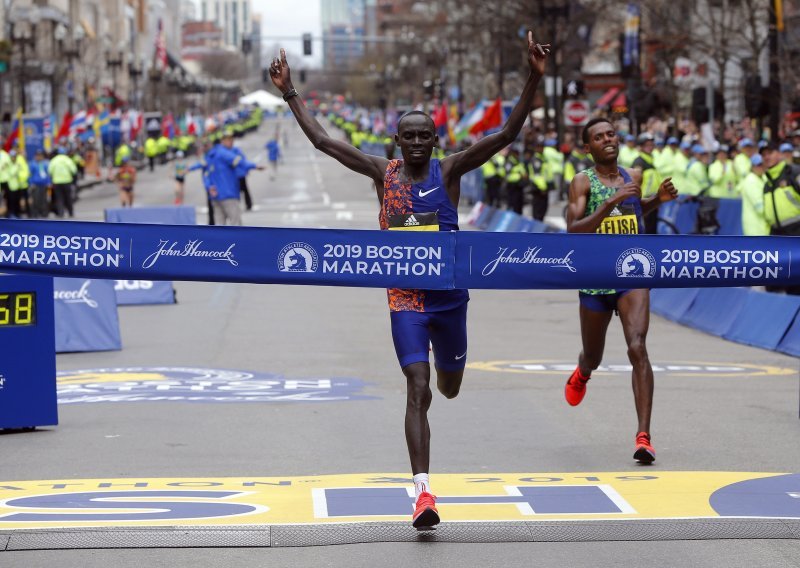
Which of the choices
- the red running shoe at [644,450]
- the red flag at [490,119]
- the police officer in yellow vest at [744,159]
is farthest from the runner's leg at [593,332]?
the red flag at [490,119]

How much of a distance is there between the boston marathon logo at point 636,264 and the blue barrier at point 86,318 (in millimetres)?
8235

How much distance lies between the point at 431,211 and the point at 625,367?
21.6ft

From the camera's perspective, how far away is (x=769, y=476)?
8.34 metres

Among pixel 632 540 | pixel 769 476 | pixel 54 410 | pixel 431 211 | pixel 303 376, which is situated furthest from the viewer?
pixel 303 376

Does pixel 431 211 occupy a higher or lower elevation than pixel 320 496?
higher

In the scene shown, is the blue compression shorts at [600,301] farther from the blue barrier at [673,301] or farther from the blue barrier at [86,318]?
the blue barrier at [673,301]

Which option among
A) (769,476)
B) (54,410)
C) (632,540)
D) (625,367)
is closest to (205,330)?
(625,367)

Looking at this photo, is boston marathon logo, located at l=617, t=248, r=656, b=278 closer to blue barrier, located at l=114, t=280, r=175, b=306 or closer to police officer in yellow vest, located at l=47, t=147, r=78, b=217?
blue barrier, located at l=114, t=280, r=175, b=306

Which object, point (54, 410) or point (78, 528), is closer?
point (78, 528)

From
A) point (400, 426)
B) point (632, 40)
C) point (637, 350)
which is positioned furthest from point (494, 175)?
point (637, 350)

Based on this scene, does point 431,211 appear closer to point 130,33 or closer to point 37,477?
point 37,477

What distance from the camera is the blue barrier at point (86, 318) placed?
15.2 meters

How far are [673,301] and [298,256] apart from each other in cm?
1210

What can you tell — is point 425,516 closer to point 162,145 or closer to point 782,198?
point 782,198
